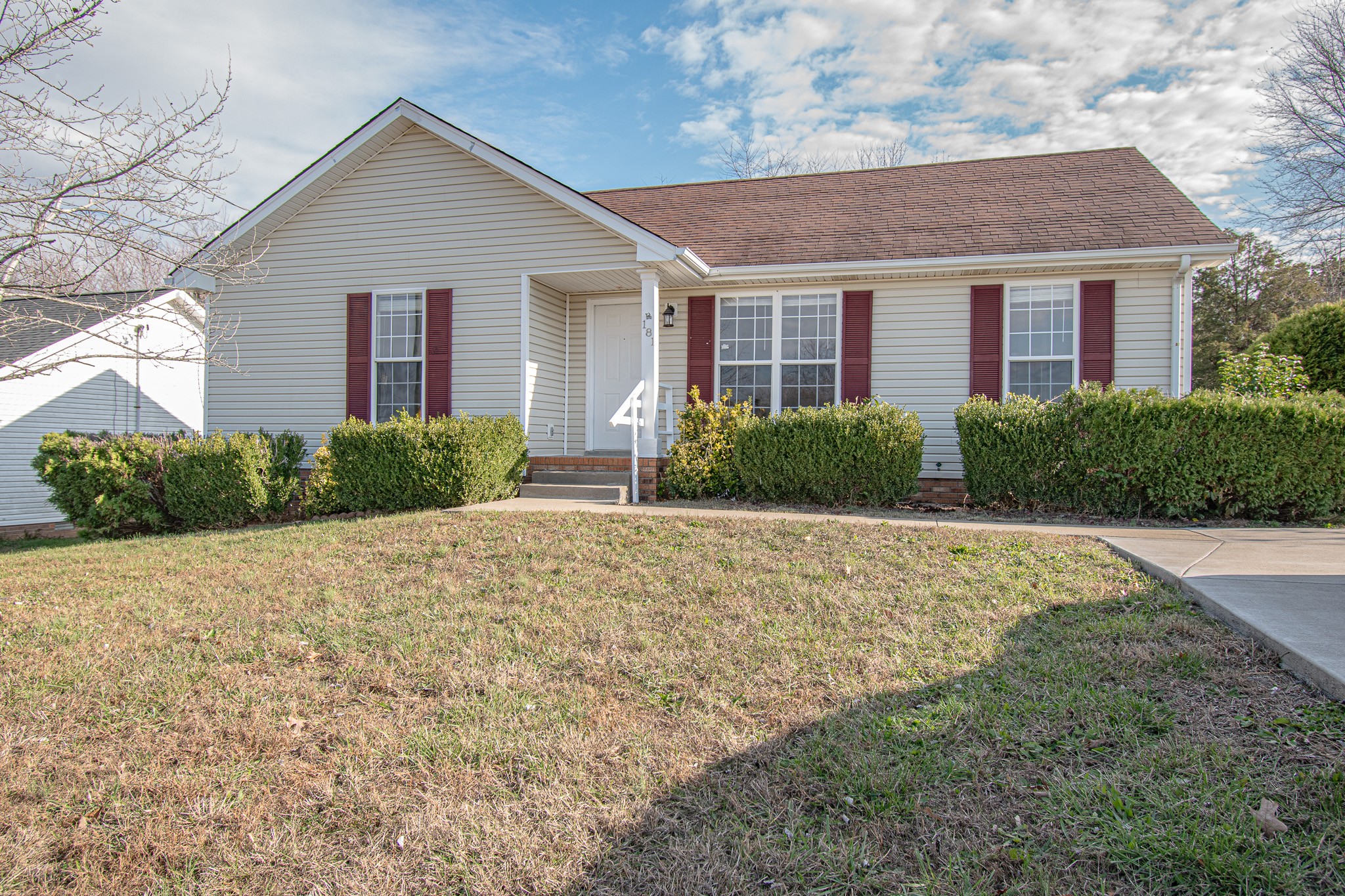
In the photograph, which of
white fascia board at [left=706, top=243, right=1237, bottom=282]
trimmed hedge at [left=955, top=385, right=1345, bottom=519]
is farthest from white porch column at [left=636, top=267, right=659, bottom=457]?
trimmed hedge at [left=955, top=385, right=1345, bottom=519]

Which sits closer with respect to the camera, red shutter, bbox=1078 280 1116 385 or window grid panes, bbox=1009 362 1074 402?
red shutter, bbox=1078 280 1116 385

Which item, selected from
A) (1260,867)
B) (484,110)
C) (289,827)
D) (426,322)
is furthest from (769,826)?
(484,110)

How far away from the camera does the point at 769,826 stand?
2.53 meters

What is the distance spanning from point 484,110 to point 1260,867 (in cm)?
1344

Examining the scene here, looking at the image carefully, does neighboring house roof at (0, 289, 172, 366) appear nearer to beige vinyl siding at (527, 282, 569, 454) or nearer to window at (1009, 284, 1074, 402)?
beige vinyl siding at (527, 282, 569, 454)

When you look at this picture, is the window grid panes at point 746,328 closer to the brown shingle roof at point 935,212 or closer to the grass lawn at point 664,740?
the brown shingle roof at point 935,212

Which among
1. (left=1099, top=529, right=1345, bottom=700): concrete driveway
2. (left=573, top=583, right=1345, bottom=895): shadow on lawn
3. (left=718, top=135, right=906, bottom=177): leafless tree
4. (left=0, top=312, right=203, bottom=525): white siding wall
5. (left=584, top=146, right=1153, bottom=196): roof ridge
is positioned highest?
(left=718, top=135, right=906, bottom=177): leafless tree

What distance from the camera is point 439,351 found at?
10453 mm

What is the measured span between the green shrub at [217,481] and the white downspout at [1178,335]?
1165 cm

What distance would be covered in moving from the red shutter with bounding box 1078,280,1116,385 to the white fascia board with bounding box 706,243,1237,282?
1.32 feet

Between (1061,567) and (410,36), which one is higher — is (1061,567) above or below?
below

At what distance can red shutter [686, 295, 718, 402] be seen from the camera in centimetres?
1077

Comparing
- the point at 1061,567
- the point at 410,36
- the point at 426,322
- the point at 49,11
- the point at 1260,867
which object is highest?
the point at 410,36

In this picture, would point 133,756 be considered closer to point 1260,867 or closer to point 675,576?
point 675,576
